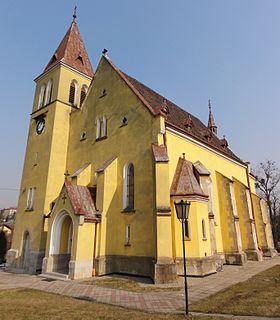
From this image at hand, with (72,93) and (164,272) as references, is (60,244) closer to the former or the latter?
(164,272)

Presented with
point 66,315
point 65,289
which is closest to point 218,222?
point 65,289

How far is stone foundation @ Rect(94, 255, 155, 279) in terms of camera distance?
1552 centimetres

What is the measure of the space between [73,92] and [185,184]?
52.8 feet

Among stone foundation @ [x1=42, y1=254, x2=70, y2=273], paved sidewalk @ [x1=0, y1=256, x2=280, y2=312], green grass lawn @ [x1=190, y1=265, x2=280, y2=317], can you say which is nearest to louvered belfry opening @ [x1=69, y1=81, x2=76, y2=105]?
stone foundation @ [x1=42, y1=254, x2=70, y2=273]

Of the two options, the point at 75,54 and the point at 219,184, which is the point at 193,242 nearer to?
the point at 219,184

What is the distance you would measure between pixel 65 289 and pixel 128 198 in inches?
281

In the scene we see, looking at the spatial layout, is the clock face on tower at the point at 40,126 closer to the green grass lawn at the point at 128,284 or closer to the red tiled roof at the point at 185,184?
the red tiled roof at the point at 185,184

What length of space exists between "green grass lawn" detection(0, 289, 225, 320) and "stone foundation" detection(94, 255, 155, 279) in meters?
5.76

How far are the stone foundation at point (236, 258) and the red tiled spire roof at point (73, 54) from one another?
2240 cm

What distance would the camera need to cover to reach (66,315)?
783 cm

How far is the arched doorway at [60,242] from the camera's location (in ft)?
58.7

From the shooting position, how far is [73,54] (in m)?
28.4

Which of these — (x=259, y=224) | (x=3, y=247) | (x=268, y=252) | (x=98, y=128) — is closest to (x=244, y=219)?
(x=259, y=224)

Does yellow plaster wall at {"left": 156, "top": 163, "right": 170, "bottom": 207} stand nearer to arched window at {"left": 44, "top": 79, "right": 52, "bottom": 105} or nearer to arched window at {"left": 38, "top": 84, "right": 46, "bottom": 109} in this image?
arched window at {"left": 44, "top": 79, "right": 52, "bottom": 105}
